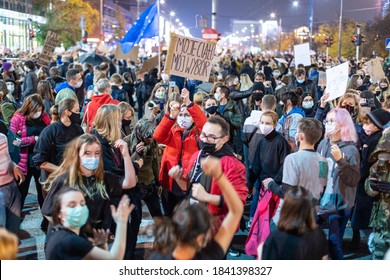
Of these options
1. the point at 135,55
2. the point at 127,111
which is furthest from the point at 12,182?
the point at 135,55

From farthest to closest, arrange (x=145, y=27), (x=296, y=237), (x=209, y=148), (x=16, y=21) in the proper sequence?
1. (x=16, y=21)
2. (x=145, y=27)
3. (x=209, y=148)
4. (x=296, y=237)

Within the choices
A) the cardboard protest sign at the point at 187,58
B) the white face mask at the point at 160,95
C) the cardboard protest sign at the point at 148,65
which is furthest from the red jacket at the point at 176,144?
the cardboard protest sign at the point at 148,65

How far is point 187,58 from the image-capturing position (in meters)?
9.61

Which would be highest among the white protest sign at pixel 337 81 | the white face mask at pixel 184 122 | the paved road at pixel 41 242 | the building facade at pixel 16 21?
the building facade at pixel 16 21

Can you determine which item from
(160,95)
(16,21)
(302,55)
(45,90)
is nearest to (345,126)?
(160,95)

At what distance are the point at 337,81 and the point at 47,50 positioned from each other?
34.9ft

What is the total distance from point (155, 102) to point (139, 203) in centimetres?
417

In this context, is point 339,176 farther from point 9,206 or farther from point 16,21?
point 16,21

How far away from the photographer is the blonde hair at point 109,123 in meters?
6.35

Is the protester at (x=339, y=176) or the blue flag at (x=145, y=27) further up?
the blue flag at (x=145, y=27)

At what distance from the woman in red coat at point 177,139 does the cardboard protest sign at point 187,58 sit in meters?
2.35

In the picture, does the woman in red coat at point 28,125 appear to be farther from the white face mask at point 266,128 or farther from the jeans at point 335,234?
the jeans at point 335,234

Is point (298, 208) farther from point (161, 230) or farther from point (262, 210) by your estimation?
point (262, 210)

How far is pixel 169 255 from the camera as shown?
3.93m
